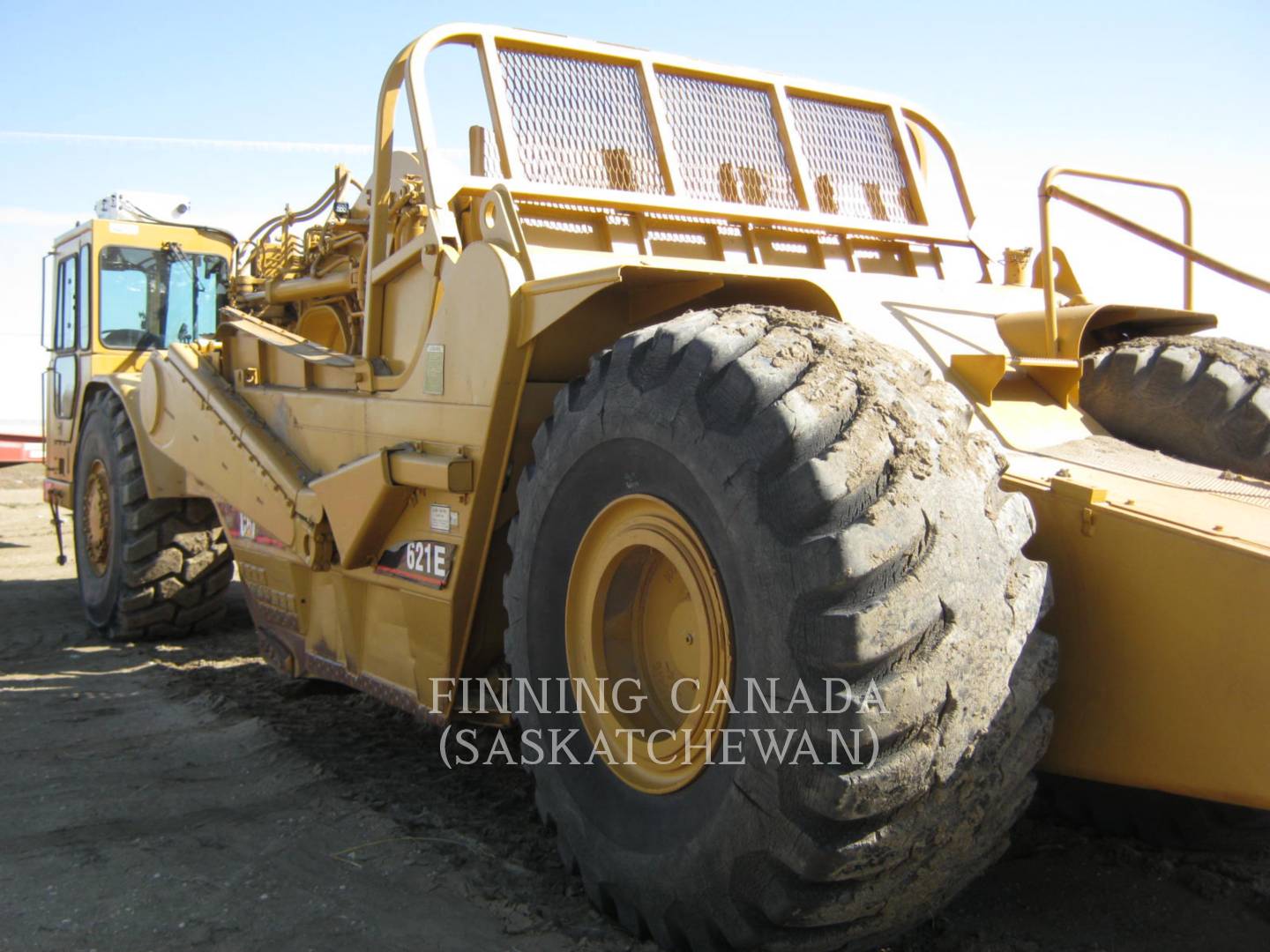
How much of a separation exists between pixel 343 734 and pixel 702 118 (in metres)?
2.97

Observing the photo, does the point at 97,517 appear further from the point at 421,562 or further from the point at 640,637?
the point at 640,637

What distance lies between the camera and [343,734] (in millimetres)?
5039

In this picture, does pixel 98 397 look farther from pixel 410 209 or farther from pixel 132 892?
pixel 132 892

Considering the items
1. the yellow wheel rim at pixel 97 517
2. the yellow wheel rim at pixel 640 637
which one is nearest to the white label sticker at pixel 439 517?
the yellow wheel rim at pixel 640 637

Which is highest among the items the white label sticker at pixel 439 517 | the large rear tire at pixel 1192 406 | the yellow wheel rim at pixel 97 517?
the large rear tire at pixel 1192 406

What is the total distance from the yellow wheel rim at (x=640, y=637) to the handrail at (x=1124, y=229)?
135 centimetres

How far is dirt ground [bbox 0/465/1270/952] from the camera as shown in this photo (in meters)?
3.08

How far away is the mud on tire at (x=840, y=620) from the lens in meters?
2.30

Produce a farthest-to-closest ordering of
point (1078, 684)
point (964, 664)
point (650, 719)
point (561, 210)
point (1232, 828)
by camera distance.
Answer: point (561, 210)
point (1232, 828)
point (650, 719)
point (1078, 684)
point (964, 664)

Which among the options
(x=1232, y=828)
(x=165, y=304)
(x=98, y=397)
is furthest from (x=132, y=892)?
(x=165, y=304)

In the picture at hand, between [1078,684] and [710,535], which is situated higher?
[710,535]

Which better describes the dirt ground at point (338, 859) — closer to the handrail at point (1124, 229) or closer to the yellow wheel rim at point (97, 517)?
the handrail at point (1124, 229)

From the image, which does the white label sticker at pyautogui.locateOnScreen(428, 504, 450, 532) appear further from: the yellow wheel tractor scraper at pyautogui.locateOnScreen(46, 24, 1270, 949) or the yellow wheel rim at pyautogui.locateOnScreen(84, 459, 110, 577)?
the yellow wheel rim at pyautogui.locateOnScreen(84, 459, 110, 577)

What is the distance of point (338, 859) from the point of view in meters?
3.62
